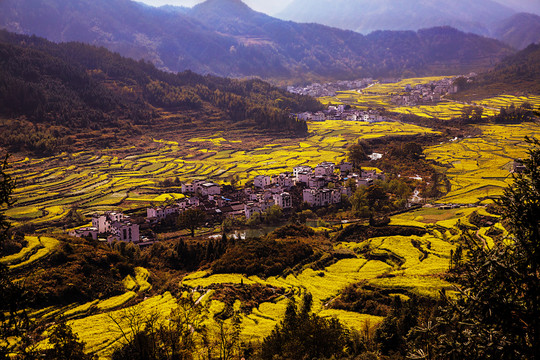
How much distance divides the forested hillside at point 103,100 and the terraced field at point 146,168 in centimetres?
726

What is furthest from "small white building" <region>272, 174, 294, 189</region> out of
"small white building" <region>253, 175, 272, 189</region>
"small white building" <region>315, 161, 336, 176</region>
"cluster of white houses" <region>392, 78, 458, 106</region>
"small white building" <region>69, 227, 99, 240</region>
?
"cluster of white houses" <region>392, 78, 458, 106</region>

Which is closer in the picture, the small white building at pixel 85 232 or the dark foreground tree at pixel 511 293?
the dark foreground tree at pixel 511 293

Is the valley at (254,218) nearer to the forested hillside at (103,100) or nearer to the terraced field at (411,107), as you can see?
the forested hillside at (103,100)

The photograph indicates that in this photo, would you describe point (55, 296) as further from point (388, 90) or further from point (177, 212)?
point (388, 90)

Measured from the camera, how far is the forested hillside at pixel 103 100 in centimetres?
7075

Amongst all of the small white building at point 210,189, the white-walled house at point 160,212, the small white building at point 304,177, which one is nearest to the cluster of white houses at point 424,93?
the small white building at point 304,177

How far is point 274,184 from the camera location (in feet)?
159

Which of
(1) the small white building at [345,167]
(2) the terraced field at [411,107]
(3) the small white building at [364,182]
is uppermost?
(2) the terraced field at [411,107]

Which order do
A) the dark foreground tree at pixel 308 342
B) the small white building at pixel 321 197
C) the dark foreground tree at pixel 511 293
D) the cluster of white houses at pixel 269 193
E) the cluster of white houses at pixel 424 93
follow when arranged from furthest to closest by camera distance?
the cluster of white houses at pixel 424 93 < the small white building at pixel 321 197 < the cluster of white houses at pixel 269 193 < the dark foreground tree at pixel 308 342 < the dark foreground tree at pixel 511 293

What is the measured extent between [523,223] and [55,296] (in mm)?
21581

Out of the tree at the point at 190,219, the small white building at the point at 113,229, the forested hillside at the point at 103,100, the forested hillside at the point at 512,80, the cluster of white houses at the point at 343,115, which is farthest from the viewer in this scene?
the forested hillside at the point at 512,80

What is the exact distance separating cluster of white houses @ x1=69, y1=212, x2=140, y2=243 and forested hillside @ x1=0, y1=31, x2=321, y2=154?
3397cm

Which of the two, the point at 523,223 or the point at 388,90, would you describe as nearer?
the point at 523,223

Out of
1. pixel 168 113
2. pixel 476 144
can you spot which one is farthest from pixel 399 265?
pixel 168 113
